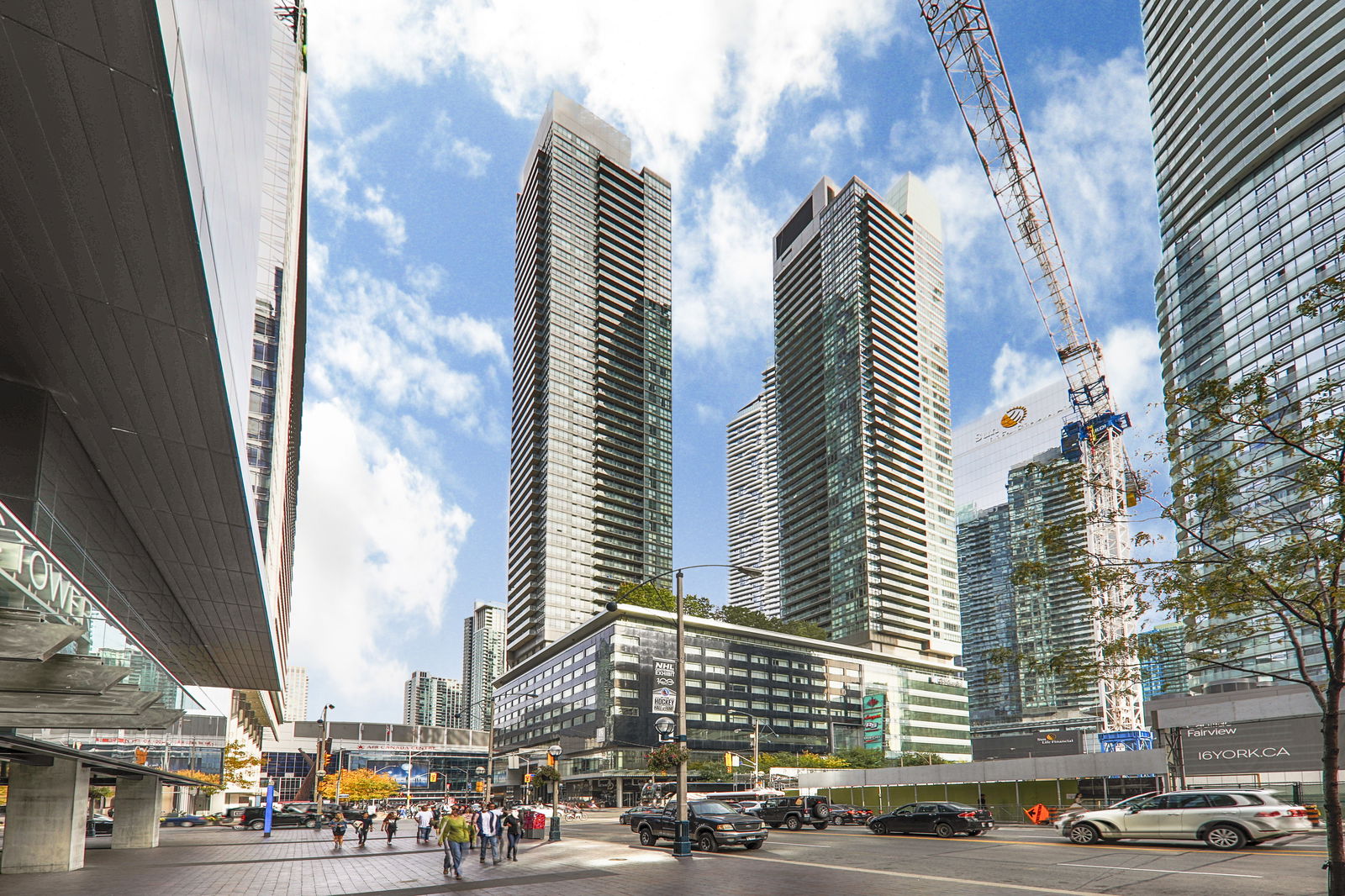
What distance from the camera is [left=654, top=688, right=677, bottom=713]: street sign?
121 metres

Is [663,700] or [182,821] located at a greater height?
[663,700]

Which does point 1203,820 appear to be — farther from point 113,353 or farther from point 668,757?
point 113,353

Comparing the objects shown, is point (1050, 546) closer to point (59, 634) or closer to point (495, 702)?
point (59, 634)

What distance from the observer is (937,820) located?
32.0 m

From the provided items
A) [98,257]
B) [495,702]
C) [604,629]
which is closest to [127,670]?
[98,257]

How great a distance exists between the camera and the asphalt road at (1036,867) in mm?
16281

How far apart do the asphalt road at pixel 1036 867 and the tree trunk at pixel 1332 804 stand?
2.18m

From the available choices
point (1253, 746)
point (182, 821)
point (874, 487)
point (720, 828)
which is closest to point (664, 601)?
point (874, 487)

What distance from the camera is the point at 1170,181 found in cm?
12875

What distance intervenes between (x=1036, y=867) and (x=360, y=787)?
99620 mm

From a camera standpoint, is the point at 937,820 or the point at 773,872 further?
the point at 937,820

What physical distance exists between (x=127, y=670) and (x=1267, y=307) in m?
127

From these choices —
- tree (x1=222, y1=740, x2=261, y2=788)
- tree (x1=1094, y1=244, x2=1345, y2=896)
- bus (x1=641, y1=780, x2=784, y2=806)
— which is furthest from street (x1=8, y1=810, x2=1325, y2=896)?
tree (x1=222, y1=740, x2=261, y2=788)

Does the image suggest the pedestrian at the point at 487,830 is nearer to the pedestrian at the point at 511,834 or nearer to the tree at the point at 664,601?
the pedestrian at the point at 511,834
